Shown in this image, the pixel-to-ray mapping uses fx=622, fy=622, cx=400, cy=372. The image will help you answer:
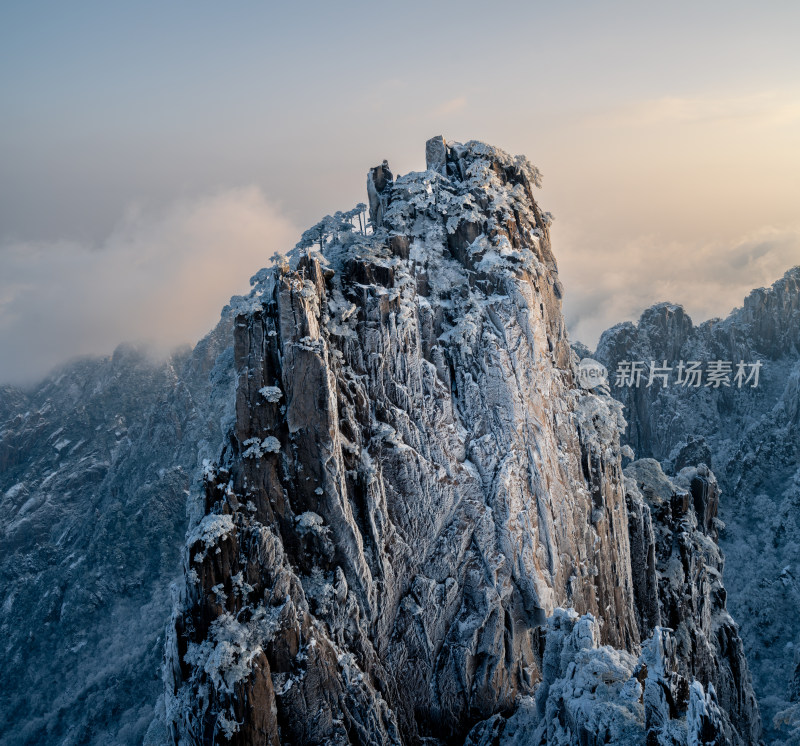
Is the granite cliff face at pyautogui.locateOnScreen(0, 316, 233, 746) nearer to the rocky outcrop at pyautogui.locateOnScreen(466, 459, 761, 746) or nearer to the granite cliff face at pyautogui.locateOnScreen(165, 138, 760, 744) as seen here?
the granite cliff face at pyautogui.locateOnScreen(165, 138, 760, 744)

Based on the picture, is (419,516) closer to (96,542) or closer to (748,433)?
(96,542)

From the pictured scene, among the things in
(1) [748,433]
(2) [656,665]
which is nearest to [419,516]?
(2) [656,665]

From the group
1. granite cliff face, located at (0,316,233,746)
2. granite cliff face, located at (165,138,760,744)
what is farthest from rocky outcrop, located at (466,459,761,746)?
granite cliff face, located at (0,316,233,746)

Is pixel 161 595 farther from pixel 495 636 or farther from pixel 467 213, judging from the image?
pixel 467 213

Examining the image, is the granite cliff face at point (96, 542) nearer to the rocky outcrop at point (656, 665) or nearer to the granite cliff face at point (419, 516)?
the granite cliff face at point (419, 516)

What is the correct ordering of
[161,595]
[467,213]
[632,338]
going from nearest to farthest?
[467,213] < [161,595] < [632,338]

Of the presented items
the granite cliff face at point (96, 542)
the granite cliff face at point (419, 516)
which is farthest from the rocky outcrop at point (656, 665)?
the granite cliff face at point (96, 542)

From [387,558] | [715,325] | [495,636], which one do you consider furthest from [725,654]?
[715,325]
